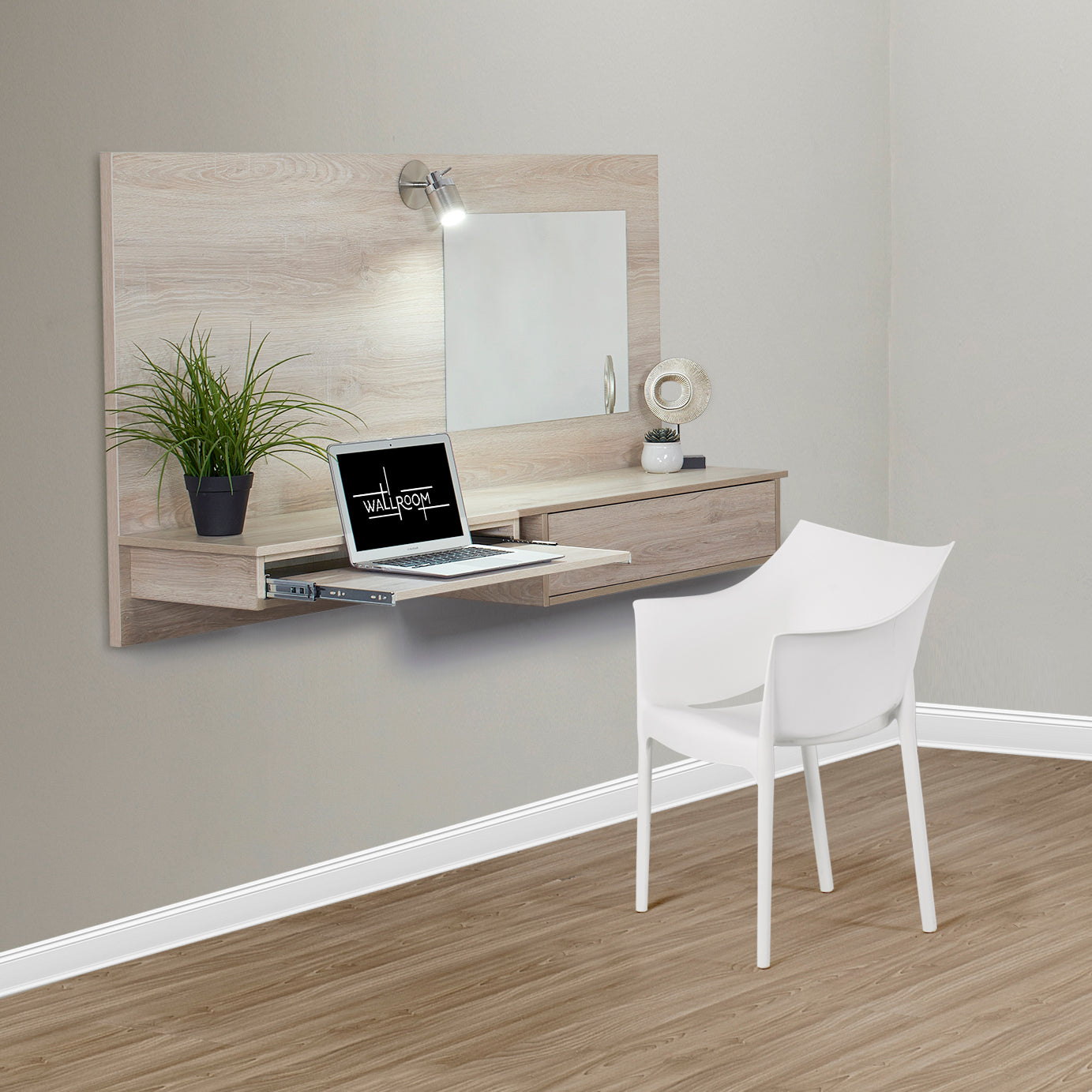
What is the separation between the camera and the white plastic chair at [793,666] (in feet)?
10.8

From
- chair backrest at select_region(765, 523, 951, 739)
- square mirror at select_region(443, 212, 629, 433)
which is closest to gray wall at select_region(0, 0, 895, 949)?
square mirror at select_region(443, 212, 629, 433)

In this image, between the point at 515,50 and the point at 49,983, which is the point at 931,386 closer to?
the point at 515,50

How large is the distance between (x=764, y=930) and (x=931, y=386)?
2.18 meters

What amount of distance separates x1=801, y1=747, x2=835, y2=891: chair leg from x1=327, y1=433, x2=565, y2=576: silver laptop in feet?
2.65

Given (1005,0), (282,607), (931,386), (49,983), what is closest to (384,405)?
(282,607)

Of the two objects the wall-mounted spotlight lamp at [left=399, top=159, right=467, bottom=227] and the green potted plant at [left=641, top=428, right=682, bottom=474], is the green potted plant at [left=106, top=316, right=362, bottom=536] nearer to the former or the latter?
the wall-mounted spotlight lamp at [left=399, top=159, right=467, bottom=227]

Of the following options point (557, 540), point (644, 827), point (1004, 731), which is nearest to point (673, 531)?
point (557, 540)

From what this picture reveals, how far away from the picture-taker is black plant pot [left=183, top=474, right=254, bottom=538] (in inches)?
127

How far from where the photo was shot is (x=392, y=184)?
3689mm

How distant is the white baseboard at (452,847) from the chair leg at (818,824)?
737mm

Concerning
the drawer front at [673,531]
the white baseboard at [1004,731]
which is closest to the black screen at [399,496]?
the drawer front at [673,531]

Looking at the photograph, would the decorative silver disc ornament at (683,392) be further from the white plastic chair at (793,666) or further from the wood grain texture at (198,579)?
the wood grain texture at (198,579)

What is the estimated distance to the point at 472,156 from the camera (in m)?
3.85

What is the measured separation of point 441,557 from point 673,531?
775mm
